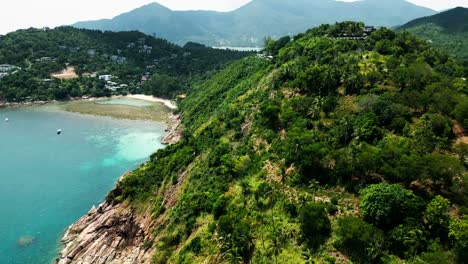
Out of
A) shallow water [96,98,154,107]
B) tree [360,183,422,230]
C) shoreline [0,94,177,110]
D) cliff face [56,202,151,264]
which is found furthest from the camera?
shallow water [96,98,154,107]

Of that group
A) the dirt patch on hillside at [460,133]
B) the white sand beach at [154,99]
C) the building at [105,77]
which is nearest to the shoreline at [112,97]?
the white sand beach at [154,99]

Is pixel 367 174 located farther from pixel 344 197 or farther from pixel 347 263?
pixel 347 263

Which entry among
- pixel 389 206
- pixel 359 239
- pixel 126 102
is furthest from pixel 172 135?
pixel 389 206

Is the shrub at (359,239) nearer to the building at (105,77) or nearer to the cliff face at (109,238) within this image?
the cliff face at (109,238)

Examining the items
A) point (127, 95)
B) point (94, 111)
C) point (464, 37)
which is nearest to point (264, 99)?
point (94, 111)

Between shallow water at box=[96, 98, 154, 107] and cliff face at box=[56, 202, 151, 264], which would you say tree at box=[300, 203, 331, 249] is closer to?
cliff face at box=[56, 202, 151, 264]

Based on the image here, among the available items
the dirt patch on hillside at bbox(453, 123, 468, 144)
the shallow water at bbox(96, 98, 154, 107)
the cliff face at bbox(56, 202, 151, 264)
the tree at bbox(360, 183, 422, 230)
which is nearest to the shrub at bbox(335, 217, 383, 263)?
the tree at bbox(360, 183, 422, 230)
